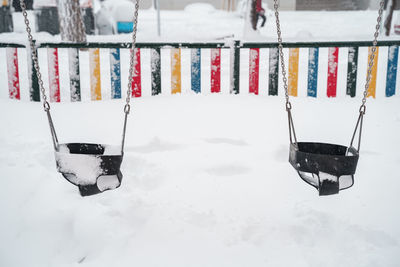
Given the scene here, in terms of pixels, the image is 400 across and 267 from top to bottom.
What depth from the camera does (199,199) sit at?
2.70 metres

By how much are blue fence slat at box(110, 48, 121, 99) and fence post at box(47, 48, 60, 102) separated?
0.62 m

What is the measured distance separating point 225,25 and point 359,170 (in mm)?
15800

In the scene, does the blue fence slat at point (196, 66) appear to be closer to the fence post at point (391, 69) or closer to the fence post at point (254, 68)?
the fence post at point (254, 68)

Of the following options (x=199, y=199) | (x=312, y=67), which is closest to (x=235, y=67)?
(x=312, y=67)

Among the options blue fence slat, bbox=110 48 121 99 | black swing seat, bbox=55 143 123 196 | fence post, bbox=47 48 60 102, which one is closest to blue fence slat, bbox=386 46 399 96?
blue fence slat, bbox=110 48 121 99

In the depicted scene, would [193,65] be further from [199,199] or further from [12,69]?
[199,199]

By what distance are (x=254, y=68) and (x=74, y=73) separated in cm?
209

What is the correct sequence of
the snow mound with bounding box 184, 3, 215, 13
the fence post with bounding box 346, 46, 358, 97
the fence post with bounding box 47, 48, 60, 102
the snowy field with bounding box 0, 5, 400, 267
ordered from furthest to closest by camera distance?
the snow mound with bounding box 184, 3, 215, 13, the fence post with bounding box 346, 46, 358, 97, the fence post with bounding box 47, 48, 60, 102, the snowy field with bounding box 0, 5, 400, 267

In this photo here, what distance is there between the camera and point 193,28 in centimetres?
1728

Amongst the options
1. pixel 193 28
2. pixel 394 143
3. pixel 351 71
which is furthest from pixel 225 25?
pixel 394 143

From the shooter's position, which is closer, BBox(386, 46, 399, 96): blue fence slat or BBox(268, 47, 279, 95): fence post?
BBox(268, 47, 279, 95): fence post

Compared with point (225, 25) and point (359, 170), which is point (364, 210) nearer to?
point (359, 170)

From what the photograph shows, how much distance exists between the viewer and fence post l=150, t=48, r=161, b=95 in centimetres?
520

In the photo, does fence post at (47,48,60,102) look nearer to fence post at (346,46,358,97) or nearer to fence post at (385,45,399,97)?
fence post at (346,46,358,97)
